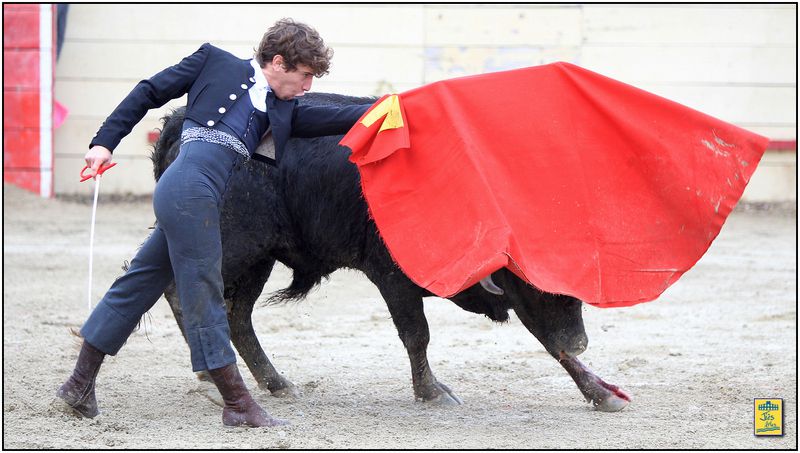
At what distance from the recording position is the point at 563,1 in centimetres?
1155

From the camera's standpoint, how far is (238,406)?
143 inches

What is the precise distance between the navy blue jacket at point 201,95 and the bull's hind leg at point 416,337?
2.75 feet

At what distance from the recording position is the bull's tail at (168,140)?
4.47 m

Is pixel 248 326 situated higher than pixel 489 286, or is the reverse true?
pixel 489 286

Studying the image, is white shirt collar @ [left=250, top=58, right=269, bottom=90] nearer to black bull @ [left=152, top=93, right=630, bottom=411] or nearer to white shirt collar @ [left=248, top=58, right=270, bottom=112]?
white shirt collar @ [left=248, top=58, right=270, bottom=112]

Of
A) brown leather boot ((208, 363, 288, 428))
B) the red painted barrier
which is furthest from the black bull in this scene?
the red painted barrier

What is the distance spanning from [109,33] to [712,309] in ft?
25.2

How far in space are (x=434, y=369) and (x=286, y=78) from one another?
1886 millimetres

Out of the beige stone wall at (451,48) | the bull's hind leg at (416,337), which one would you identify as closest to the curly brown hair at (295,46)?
the bull's hind leg at (416,337)

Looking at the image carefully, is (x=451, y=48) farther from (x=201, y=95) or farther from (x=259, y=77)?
(x=201, y=95)

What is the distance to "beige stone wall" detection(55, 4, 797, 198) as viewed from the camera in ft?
37.7

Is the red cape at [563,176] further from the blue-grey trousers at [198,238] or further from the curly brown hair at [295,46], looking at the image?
the blue-grey trousers at [198,238]

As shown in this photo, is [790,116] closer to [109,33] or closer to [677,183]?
[109,33]

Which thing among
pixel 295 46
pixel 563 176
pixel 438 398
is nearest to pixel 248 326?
pixel 438 398
